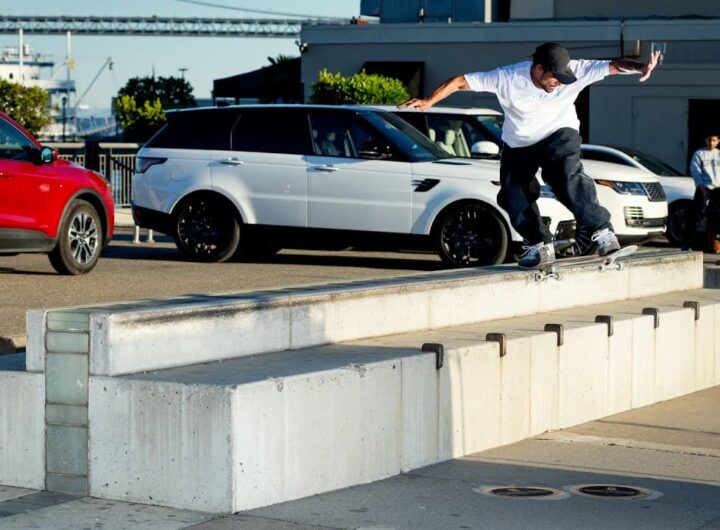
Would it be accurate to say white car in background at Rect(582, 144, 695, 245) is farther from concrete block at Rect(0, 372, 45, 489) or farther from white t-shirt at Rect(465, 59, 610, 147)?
concrete block at Rect(0, 372, 45, 489)

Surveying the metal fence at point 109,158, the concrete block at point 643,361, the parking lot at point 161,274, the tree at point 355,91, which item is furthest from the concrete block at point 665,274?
the tree at point 355,91

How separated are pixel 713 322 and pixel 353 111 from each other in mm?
6518

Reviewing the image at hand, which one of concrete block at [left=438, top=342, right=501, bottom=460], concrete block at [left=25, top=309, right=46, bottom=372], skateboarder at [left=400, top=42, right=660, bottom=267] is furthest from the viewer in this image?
skateboarder at [left=400, top=42, right=660, bottom=267]

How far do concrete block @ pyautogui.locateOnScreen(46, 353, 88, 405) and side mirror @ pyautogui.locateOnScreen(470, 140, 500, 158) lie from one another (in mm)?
10702

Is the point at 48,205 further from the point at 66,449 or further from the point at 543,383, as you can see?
the point at 66,449

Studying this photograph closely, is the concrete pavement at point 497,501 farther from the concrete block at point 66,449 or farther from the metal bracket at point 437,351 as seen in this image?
the metal bracket at point 437,351

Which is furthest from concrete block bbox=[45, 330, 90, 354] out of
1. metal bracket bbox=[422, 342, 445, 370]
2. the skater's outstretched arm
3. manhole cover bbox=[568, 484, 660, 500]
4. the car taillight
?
the car taillight

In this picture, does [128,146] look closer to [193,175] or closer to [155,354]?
[193,175]

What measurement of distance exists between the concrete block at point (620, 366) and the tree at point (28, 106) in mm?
29772

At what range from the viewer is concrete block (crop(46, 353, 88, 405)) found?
6.99 m

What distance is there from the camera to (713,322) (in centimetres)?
1198

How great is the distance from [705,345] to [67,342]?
6.27 metres

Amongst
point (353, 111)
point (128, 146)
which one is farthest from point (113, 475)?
point (128, 146)

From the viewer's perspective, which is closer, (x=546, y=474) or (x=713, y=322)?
(x=546, y=474)
